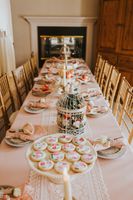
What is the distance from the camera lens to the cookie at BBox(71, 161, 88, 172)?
2.60 feet

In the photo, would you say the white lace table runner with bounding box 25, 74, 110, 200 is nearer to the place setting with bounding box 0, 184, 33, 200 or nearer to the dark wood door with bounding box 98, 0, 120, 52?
the place setting with bounding box 0, 184, 33, 200

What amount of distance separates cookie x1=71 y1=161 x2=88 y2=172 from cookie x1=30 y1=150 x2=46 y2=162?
0.14 metres

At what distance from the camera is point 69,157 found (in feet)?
2.81

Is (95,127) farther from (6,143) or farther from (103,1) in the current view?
(103,1)

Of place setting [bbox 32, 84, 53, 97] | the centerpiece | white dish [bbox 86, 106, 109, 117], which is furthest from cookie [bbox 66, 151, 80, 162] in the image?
place setting [bbox 32, 84, 53, 97]

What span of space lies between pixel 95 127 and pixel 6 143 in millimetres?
580

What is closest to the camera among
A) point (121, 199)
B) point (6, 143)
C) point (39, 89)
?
point (121, 199)

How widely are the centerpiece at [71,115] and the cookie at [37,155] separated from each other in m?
0.35

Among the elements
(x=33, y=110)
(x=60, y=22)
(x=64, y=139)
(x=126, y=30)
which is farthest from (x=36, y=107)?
(x=60, y=22)

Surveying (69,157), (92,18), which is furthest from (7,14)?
(69,157)

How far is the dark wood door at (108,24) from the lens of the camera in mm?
3660

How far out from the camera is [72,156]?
2.83 ft

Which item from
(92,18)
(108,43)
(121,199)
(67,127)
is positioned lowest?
(121,199)

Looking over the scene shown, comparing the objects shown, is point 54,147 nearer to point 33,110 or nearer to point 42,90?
point 33,110
